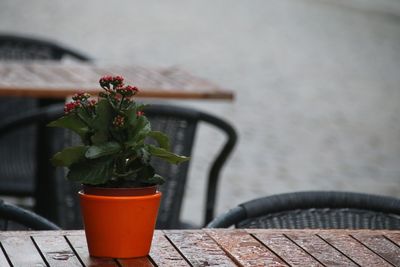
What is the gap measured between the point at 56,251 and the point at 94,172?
0.60 ft

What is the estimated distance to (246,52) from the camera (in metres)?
16.5

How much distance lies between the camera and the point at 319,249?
2.50m

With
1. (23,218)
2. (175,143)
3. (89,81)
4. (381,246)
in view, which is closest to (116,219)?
(381,246)

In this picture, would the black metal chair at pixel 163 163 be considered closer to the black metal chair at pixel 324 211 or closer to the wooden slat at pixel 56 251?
the black metal chair at pixel 324 211

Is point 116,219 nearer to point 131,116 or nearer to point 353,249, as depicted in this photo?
point 131,116

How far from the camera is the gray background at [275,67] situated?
8703mm

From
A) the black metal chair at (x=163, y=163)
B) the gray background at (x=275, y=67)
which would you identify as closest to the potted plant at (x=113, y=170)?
the black metal chair at (x=163, y=163)

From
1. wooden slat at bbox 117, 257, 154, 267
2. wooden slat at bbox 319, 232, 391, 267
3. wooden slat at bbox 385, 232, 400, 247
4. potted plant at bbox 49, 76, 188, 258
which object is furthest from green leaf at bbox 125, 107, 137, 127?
wooden slat at bbox 385, 232, 400, 247

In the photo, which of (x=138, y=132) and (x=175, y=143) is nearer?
(x=138, y=132)

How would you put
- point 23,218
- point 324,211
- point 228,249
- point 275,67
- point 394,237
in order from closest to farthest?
point 228,249, point 394,237, point 23,218, point 324,211, point 275,67

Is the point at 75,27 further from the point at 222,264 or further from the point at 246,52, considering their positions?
the point at 222,264

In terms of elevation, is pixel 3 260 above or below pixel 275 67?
below

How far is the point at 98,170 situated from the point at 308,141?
24.8 feet

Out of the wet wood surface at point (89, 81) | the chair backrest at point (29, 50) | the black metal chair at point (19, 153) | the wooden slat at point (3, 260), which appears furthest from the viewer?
the chair backrest at point (29, 50)
